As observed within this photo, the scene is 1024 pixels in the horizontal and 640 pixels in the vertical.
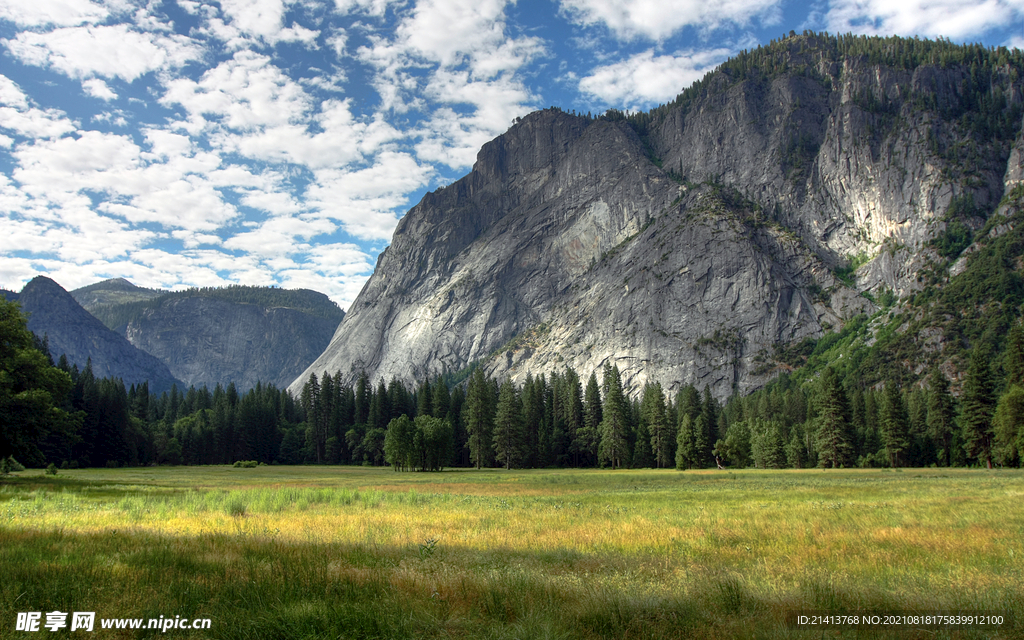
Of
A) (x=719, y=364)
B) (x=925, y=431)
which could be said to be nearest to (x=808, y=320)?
(x=719, y=364)

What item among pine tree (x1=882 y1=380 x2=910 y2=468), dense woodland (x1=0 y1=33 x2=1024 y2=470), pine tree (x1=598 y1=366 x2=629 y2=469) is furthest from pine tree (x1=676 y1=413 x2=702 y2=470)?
pine tree (x1=882 y1=380 x2=910 y2=468)

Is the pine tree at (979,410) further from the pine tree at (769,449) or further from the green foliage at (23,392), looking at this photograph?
the green foliage at (23,392)

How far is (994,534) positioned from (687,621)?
1261 centimetres

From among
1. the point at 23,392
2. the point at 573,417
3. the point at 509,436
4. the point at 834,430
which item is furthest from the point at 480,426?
the point at 23,392

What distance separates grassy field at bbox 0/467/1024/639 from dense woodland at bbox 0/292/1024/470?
104ft

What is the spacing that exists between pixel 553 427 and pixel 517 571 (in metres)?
97.5

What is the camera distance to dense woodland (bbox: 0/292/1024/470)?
2933 inches

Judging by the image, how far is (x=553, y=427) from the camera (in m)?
106

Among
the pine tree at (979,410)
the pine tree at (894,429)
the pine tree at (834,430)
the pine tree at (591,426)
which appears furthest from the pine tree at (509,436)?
the pine tree at (979,410)

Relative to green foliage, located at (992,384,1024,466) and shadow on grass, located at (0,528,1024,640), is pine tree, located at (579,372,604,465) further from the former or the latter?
shadow on grass, located at (0,528,1024,640)

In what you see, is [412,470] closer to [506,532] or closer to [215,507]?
[215,507]

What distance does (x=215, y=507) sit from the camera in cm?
2356

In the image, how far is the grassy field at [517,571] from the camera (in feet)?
23.5

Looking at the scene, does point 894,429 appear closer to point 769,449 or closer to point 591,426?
point 769,449
